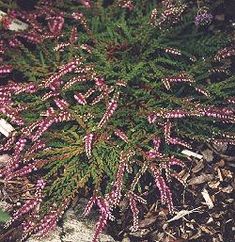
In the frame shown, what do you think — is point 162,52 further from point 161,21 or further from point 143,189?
point 143,189

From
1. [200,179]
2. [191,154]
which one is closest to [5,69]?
[191,154]

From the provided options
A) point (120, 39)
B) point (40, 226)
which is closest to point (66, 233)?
point (40, 226)

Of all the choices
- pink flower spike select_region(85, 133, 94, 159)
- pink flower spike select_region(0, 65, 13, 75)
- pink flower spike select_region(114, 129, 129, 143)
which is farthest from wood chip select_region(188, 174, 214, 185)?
pink flower spike select_region(0, 65, 13, 75)

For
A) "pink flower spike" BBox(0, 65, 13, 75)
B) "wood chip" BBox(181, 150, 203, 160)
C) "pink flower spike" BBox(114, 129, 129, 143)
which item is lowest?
"wood chip" BBox(181, 150, 203, 160)

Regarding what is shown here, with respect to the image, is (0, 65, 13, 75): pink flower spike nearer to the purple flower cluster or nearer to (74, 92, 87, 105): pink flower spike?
(74, 92, 87, 105): pink flower spike

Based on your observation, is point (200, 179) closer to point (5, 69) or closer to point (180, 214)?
point (180, 214)

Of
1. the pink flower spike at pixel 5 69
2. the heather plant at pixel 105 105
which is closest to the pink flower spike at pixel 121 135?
the heather plant at pixel 105 105

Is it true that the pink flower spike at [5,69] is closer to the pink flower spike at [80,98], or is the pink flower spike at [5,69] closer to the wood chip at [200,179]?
the pink flower spike at [80,98]

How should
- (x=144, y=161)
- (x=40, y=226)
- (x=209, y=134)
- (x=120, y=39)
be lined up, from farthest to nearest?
(x=120, y=39) → (x=209, y=134) → (x=144, y=161) → (x=40, y=226)

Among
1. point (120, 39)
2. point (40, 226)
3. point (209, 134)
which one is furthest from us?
point (120, 39)
